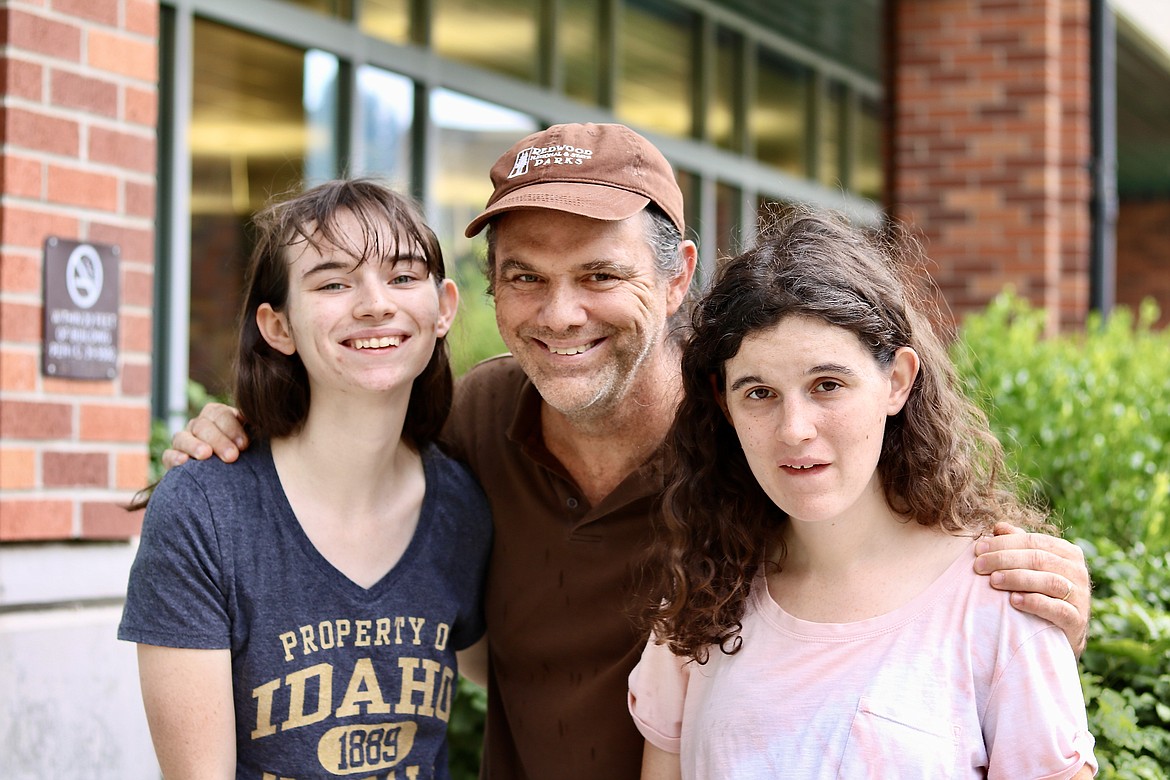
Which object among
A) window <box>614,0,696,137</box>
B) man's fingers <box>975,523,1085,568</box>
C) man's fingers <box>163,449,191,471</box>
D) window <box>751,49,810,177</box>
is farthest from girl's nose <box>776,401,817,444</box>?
window <box>751,49,810,177</box>

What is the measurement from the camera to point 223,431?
261 centimetres

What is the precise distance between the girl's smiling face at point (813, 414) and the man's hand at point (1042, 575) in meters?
0.23

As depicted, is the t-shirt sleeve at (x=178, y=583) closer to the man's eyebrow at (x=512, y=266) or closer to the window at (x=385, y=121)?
the man's eyebrow at (x=512, y=266)

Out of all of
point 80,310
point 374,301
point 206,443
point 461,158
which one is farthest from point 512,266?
point 461,158

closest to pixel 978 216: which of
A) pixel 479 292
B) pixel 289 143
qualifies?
pixel 479 292

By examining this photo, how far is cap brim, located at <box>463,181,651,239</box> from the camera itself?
8.65 ft

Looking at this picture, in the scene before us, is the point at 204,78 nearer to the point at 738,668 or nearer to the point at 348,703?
the point at 348,703

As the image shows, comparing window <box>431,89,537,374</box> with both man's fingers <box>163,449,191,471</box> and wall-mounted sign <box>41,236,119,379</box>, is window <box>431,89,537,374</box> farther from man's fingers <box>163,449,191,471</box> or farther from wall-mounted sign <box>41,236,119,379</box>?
man's fingers <box>163,449,191,471</box>

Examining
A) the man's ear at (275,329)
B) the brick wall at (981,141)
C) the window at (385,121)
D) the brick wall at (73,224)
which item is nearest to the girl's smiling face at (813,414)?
the man's ear at (275,329)

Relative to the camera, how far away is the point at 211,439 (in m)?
2.58

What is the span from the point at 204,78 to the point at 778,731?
15.0ft

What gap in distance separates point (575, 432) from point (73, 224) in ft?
4.90

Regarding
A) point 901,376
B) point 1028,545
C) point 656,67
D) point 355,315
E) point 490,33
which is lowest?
point 1028,545

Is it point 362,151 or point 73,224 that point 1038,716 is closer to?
point 73,224
